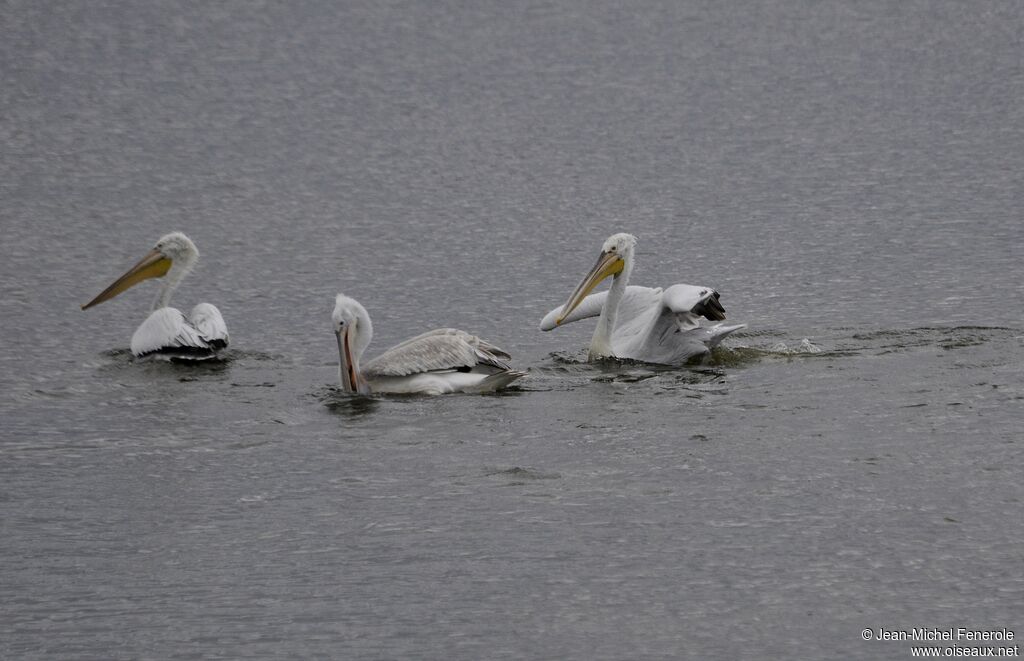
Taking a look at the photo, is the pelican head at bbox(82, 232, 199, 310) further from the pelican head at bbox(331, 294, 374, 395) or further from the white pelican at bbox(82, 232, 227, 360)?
the pelican head at bbox(331, 294, 374, 395)

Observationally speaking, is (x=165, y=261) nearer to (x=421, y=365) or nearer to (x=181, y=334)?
(x=181, y=334)

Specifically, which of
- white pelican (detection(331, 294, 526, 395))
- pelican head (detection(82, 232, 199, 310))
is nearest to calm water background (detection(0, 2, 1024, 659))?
white pelican (detection(331, 294, 526, 395))

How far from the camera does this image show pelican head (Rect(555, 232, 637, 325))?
305 inches

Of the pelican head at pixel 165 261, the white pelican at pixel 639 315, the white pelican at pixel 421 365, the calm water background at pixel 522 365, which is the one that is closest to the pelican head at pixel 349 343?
the white pelican at pixel 421 365

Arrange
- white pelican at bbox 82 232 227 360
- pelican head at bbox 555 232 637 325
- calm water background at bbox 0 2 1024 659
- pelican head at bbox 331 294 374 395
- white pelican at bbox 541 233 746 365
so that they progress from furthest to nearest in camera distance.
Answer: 1. pelican head at bbox 555 232 637 325
2. white pelican at bbox 82 232 227 360
3. white pelican at bbox 541 233 746 365
4. pelican head at bbox 331 294 374 395
5. calm water background at bbox 0 2 1024 659

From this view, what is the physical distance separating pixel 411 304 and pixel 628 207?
2.91m

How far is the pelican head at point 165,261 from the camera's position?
8.38 meters

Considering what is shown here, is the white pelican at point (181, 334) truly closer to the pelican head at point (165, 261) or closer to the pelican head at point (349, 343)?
the pelican head at point (165, 261)

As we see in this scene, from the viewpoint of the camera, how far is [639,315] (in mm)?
7941

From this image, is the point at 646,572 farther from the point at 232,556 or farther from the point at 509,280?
the point at 509,280

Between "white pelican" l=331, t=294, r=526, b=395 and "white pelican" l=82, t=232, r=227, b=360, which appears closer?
"white pelican" l=331, t=294, r=526, b=395

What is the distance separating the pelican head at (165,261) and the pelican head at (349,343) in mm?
1802

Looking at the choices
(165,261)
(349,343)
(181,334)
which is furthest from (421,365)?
(165,261)

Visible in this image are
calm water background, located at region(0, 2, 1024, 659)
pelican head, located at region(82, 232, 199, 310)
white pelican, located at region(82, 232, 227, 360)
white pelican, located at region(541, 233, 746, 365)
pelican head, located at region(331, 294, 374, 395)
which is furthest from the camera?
pelican head, located at region(82, 232, 199, 310)
